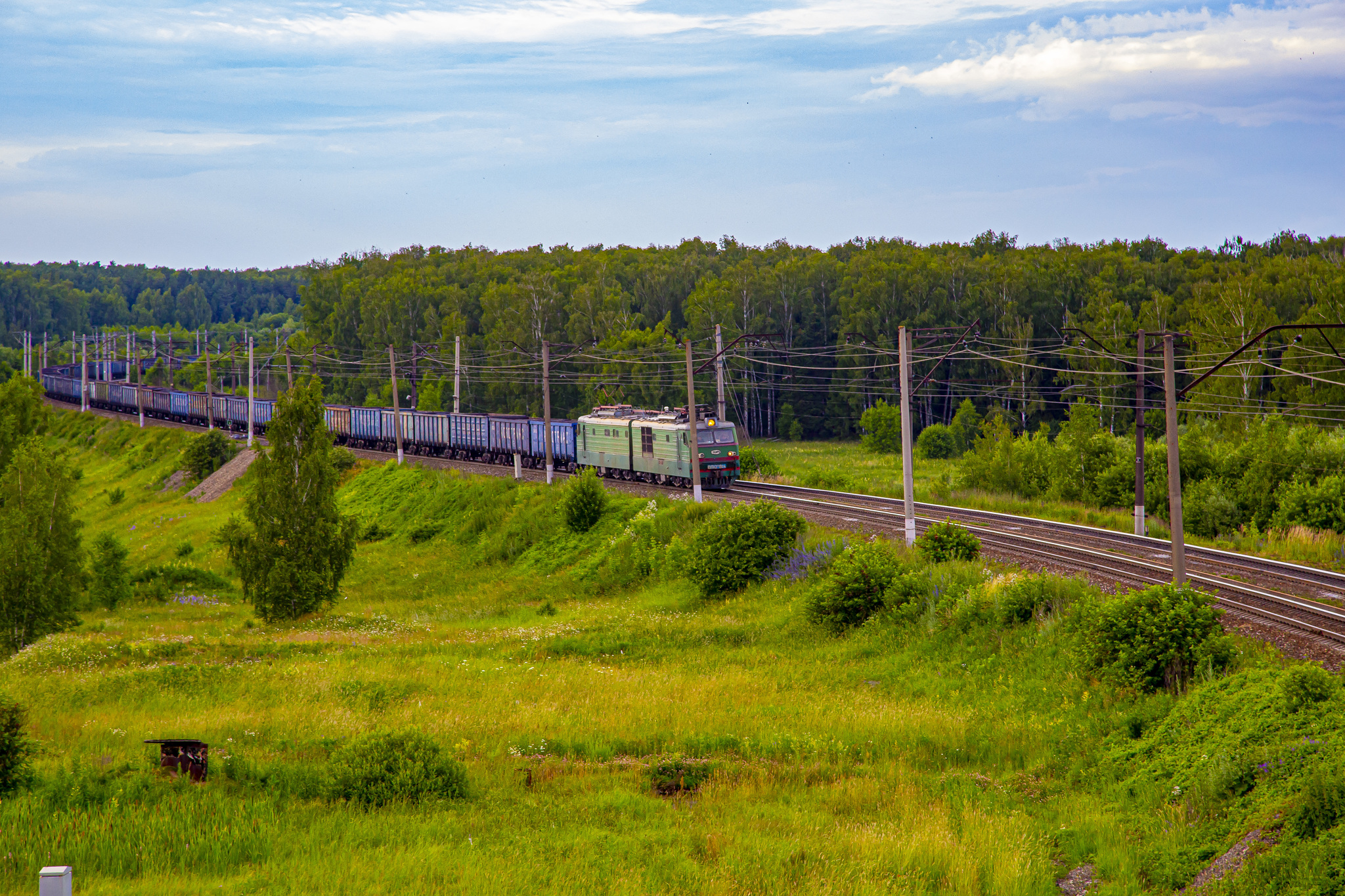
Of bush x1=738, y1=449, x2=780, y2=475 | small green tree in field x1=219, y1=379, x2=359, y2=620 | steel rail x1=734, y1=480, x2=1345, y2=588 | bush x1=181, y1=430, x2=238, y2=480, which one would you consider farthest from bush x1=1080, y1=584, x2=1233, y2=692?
bush x1=181, y1=430, x2=238, y2=480

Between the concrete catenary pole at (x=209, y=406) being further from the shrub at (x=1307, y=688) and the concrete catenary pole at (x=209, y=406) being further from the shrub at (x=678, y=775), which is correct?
the shrub at (x=1307, y=688)

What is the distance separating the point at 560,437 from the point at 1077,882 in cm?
4530

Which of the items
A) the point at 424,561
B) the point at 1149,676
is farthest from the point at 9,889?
the point at 424,561

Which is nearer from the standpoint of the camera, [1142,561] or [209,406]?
[1142,561]

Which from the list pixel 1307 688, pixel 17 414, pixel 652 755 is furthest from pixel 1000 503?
pixel 17 414

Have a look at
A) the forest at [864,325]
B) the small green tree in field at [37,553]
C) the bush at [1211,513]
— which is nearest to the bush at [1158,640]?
the bush at [1211,513]

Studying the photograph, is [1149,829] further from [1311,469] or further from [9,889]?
[1311,469]

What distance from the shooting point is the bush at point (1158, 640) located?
17.7 meters

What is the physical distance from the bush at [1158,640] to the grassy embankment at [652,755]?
0.46 m

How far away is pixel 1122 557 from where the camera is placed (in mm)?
29234

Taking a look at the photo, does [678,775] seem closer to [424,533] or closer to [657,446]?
[657,446]

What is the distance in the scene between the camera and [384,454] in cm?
6881

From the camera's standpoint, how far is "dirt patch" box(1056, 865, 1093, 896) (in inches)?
474

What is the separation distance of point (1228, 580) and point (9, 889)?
2530 centimetres
